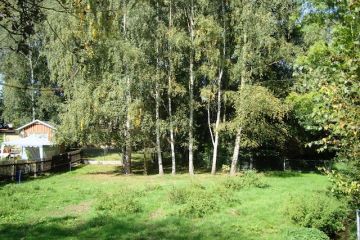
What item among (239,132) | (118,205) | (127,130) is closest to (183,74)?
(127,130)

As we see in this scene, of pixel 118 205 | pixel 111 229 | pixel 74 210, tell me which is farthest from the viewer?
pixel 74 210

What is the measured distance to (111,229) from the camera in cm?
1198

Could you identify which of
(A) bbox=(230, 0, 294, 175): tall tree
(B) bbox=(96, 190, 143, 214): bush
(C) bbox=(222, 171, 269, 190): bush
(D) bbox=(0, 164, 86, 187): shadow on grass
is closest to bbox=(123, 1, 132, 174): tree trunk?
(D) bbox=(0, 164, 86, 187): shadow on grass

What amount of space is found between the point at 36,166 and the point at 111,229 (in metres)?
16.4

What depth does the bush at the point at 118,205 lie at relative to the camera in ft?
46.6

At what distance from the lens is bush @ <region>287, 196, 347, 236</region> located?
38.3 ft

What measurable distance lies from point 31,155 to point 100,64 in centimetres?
1148

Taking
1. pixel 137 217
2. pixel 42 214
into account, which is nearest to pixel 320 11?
pixel 137 217

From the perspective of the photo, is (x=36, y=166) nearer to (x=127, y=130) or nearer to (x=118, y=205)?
(x=127, y=130)

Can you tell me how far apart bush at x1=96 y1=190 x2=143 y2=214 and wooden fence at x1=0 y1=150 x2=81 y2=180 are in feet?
33.3

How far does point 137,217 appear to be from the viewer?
534 inches

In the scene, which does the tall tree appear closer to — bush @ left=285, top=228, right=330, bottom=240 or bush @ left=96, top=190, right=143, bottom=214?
bush @ left=96, top=190, right=143, bottom=214

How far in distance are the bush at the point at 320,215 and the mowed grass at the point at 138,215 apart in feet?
1.49

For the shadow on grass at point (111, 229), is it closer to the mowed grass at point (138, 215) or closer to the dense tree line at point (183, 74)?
the mowed grass at point (138, 215)
